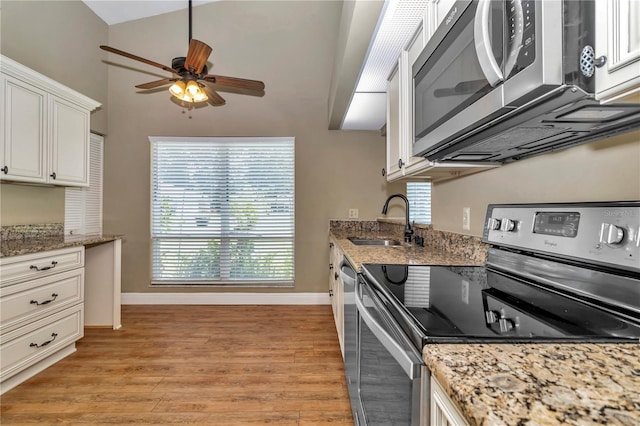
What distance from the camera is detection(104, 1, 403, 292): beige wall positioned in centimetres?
352

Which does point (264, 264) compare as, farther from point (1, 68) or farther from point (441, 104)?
point (441, 104)

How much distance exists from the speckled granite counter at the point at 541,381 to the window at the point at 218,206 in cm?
315

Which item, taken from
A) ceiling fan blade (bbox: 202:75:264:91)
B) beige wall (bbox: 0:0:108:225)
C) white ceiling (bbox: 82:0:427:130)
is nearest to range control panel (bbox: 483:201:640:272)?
white ceiling (bbox: 82:0:427:130)

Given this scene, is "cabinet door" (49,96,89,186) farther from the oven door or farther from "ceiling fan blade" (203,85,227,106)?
the oven door

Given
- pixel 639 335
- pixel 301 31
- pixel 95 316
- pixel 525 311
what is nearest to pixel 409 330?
pixel 525 311

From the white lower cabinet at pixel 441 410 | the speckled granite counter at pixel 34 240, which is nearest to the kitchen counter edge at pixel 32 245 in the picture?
the speckled granite counter at pixel 34 240

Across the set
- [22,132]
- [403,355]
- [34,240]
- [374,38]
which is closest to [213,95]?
[22,132]

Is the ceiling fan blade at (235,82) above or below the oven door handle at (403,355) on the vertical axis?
above

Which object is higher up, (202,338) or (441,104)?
(441,104)

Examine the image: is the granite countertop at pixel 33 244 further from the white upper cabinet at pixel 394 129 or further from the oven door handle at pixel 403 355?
the white upper cabinet at pixel 394 129

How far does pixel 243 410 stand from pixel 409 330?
148cm

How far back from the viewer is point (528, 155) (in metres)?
1.24

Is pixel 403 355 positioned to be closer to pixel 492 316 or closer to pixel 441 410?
pixel 441 410

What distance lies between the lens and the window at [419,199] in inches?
136
